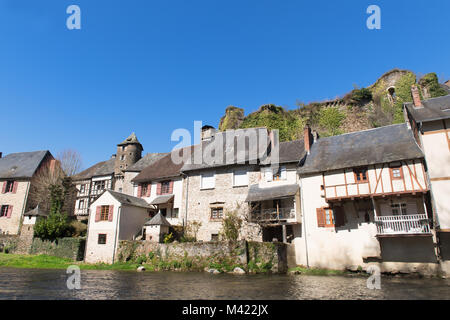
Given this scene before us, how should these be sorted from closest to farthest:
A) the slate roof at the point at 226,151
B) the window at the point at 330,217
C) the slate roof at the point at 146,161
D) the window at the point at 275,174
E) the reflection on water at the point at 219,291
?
the reflection on water at the point at 219,291 < the window at the point at 330,217 < the window at the point at 275,174 < the slate roof at the point at 226,151 < the slate roof at the point at 146,161

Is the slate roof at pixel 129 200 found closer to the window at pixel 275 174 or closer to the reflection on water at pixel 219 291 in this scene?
the reflection on water at pixel 219 291

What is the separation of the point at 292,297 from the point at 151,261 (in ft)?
40.7

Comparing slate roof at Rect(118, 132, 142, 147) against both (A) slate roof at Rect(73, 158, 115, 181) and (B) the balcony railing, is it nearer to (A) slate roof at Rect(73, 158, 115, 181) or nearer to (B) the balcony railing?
(A) slate roof at Rect(73, 158, 115, 181)

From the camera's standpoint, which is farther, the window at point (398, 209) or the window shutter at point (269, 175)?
the window shutter at point (269, 175)

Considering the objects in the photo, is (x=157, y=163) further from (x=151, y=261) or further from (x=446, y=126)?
(x=446, y=126)

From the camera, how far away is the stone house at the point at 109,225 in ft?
70.0

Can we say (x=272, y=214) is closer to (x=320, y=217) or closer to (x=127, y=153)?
(x=320, y=217)

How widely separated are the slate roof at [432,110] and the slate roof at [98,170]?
1183 inches

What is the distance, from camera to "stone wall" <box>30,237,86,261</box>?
72.8ft

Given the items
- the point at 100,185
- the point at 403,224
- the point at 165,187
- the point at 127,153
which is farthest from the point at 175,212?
the point at 403,224

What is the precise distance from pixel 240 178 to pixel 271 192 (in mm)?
3278

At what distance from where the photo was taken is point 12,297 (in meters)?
8.73

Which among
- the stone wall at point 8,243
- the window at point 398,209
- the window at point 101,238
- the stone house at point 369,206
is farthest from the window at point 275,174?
the stone wall at point 8,243
